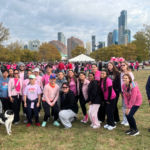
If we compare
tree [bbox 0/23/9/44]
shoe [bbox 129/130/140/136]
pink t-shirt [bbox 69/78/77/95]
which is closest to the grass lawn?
shoe [bbox 129/130/140/136]

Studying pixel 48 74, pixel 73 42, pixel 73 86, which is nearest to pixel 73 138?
pixel 73 86

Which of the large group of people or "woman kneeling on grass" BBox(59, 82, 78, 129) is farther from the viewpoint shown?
"woman kneeling on grass" BBox(59, 82, 78, 129)

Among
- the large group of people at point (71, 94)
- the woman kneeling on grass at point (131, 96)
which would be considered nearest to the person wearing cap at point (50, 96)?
the large group of people at point (71, 94)

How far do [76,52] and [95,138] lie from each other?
6627 centimetres

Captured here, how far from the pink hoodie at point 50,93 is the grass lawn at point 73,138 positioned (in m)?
0.89

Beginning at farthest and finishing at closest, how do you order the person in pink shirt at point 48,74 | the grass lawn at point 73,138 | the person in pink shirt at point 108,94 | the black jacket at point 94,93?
the person in pink shirt at point 48,74 < the black jacket at point 94,93 < the person in pink shirt at point 108,94 < the grass lawn at point 73,138

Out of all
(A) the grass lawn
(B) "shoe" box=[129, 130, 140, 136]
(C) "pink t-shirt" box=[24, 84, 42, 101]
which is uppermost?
(C) "pink t-shirt" box=[24, 84, 42, 101]

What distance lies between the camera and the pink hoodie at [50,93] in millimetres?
4625

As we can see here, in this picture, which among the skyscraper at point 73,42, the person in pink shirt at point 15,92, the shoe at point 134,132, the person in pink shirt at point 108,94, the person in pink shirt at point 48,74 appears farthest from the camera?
the skyscraper at point 73,42

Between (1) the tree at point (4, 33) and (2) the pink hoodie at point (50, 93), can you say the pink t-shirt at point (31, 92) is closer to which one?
(2) the pink hoodie at point (50, 93)

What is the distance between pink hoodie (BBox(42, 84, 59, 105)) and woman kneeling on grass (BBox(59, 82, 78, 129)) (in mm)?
263

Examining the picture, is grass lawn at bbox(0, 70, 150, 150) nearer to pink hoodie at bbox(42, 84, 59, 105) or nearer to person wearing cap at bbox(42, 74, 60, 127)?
person wearing cap at bbox(42, 74, 60, 127)

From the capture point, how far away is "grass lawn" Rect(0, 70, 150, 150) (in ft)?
11.6

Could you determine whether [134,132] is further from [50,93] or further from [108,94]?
[50,93]
